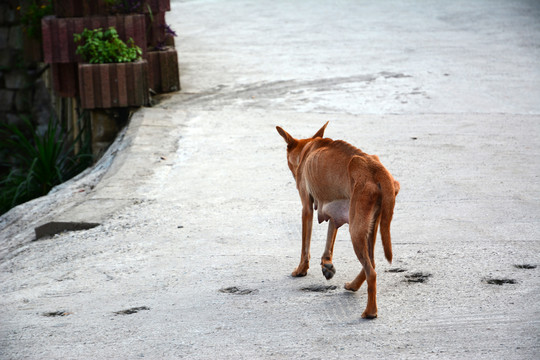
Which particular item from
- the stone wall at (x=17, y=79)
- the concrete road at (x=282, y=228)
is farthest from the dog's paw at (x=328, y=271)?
the stone wall at (x=17, y=79)

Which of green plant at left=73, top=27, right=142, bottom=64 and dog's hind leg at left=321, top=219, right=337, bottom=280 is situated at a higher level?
green plant at left=73, top=27, right=142, bottom=64

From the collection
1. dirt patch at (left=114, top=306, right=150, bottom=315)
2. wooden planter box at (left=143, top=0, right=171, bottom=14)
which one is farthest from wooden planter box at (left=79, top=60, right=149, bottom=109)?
dirt patch at (left=114, top=306, right=150, bottom=315)

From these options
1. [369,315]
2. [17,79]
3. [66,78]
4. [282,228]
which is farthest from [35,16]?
[369,315]

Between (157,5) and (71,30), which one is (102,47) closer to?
(71,30)

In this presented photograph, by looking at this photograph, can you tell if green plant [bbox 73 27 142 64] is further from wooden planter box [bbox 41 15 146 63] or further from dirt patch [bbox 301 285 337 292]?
dirt patch [bbox 301 285 337 292]

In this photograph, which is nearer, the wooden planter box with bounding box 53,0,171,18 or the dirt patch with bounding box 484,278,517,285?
the dirt patch with bounding box 484,278,517,285

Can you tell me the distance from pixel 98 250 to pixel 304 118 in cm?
417

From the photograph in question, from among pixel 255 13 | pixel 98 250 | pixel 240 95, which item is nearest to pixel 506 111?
pixel 240 95

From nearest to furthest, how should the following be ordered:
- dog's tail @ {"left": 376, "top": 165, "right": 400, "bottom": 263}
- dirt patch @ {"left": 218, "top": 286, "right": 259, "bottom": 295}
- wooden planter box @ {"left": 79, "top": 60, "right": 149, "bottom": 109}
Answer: dog's tail @ {"left": 376, "top": 165, "right": 400, "bottom": 263}
dirt patch @ {"left": 218, "top": 286, "right": 259, "bottom": 295}
wooden planter box @ {"left": 79, "top": 60, "right": 149, "bottom": 109}

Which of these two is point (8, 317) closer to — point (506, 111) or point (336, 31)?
point (506, 111)

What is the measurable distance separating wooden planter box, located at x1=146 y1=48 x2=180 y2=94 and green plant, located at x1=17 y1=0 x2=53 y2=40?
1.71 m

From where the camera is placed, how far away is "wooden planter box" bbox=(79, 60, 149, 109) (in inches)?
352

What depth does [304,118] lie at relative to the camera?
8.78 metres

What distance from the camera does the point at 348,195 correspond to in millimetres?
3949
